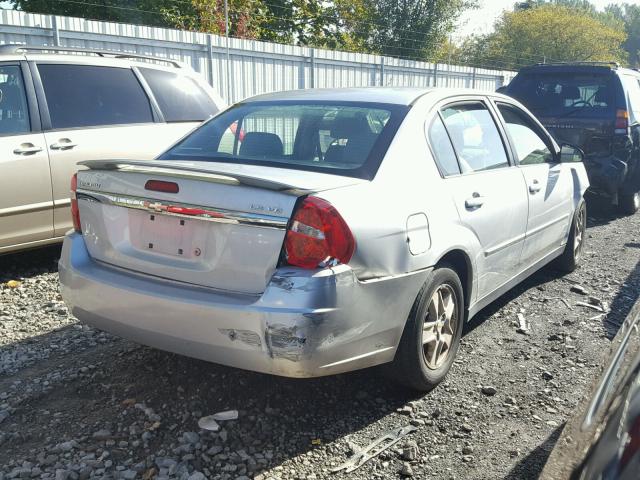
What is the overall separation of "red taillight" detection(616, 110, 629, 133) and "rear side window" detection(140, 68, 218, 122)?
193 inches

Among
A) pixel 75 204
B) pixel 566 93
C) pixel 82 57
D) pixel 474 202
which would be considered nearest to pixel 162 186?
pixel 75 204

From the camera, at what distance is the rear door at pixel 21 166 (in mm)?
4871

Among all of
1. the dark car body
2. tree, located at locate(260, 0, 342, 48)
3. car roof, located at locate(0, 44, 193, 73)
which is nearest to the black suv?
car roof, located at locate(0, 44, 193, 73)

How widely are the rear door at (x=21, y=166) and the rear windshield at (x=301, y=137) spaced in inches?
69.9

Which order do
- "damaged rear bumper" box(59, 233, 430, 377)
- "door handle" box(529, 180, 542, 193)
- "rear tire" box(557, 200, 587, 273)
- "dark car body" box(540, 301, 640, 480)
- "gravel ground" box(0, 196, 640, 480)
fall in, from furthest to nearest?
"rear tire" box(557, 200, 587, 273)
"door handle" box(529, 180, 542, 193)
"gravel ground" box(0, 196, 640, 480)
"damaged rear bumper" box(59, 233, 430, 377)
"dark car body" box(540, 301, 640, 480)

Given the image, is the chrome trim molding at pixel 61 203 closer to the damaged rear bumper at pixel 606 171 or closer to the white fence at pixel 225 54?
the white fence at pixel 225 54

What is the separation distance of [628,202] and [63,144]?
728 cm

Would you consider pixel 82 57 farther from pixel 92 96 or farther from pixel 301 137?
pixel 301 137

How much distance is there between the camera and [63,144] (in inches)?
205

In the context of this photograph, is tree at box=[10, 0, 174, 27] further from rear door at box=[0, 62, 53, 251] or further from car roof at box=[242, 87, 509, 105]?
car roof at box=[242, 87, 509, 105]

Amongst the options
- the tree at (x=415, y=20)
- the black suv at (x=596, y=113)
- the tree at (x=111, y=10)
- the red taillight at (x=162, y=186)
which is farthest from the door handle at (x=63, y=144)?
the tree at (x=415, y=20)

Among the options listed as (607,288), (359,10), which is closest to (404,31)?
(359,10)

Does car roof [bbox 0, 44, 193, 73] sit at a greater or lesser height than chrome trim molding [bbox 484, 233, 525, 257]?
greater

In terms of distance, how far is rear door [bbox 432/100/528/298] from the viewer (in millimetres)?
3643
